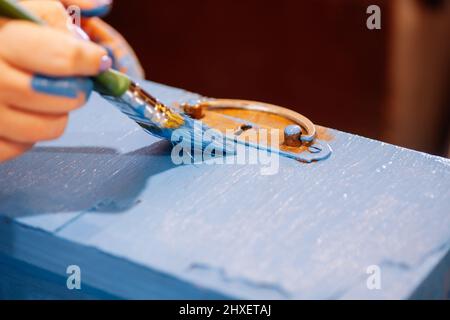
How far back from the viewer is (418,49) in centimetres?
207

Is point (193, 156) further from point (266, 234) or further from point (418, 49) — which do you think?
point (418, 49)

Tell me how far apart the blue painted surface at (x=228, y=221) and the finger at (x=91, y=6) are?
16 cm

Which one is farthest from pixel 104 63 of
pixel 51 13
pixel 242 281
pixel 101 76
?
pixel 242 281

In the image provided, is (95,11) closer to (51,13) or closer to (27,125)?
(51,13)

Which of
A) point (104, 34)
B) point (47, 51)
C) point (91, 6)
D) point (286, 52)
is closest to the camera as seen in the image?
point (47, 51)

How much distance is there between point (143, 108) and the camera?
82cm

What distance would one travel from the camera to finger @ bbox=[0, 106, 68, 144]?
75 centimetres

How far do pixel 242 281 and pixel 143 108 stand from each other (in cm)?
23

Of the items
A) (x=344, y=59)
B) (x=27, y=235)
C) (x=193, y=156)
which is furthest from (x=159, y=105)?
(x=344, y=59)

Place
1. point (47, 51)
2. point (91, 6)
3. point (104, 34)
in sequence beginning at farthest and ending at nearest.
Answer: point (104, 34) → point (91, 6) → point (47, 51)

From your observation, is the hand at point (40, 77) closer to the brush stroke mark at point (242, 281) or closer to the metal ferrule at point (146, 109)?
the metal ferrule at point (146, 109)

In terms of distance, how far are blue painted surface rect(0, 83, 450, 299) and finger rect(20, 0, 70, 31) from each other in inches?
6.8

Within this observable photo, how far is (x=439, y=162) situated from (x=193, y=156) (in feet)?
0.95
